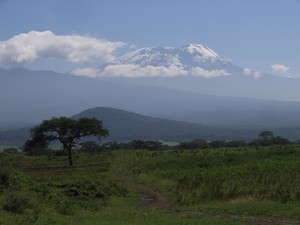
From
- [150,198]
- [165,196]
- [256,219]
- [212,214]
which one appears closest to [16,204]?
[212,214]

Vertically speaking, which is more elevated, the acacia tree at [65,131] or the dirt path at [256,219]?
the acacia tree at [65,131]

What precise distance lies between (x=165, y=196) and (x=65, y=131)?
2238 centimetres

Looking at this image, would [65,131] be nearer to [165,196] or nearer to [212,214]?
[165,196]

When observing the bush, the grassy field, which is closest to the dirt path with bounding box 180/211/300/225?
the grassy field

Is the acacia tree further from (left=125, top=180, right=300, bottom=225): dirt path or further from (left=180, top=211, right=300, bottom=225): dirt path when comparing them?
(left=180, top=211, right=300, bottom=225): dirt path

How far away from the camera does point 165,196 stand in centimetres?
2397

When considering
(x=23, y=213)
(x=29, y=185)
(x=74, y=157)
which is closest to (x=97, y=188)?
(x=29, y=185)

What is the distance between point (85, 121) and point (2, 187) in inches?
930

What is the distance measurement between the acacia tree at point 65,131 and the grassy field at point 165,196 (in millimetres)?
6745

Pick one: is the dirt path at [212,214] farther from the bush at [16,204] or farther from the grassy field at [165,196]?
the bush at [16,204]

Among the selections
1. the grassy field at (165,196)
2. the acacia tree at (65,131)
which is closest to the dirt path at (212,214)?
the grassy field at (165,196)

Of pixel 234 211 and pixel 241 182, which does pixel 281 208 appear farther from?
pixel 241 182

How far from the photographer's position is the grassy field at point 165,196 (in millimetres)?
15266

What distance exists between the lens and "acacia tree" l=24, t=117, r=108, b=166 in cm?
4419
